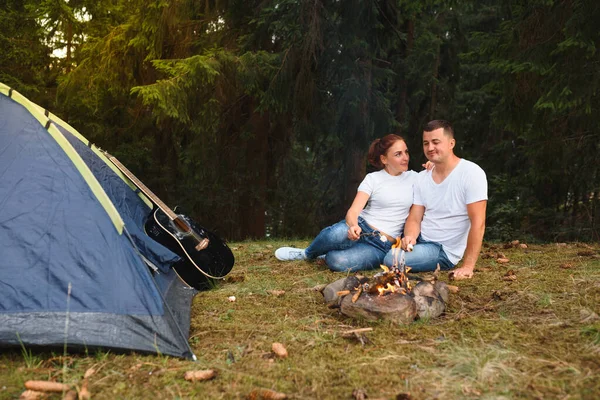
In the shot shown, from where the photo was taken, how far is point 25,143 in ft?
11.8

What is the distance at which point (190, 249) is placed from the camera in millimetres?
4398

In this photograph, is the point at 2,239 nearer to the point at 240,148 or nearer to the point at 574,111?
the point at 574,111

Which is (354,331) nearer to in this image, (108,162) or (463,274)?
(463,274)

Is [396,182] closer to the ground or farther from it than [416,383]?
farther from it

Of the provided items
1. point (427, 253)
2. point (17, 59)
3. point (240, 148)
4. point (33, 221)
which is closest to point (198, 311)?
point (33, 221)

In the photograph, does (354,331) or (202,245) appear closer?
(354,331)

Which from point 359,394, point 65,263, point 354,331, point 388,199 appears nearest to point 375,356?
point 354,331

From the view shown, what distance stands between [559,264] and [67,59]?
35.9 ft

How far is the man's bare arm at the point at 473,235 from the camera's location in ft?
14.2

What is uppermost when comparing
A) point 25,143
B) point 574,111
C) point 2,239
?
point 574,111

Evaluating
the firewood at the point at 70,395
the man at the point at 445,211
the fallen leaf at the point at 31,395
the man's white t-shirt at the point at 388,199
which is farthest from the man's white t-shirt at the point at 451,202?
the fallen leaf at the point at 31,395

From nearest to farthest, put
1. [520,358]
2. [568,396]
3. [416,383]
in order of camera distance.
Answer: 1. [568,396]
2. [416,383]
3. [520,358]

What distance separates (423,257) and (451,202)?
564 millimetres

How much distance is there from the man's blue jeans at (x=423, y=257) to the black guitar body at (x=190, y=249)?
62.5 inches
